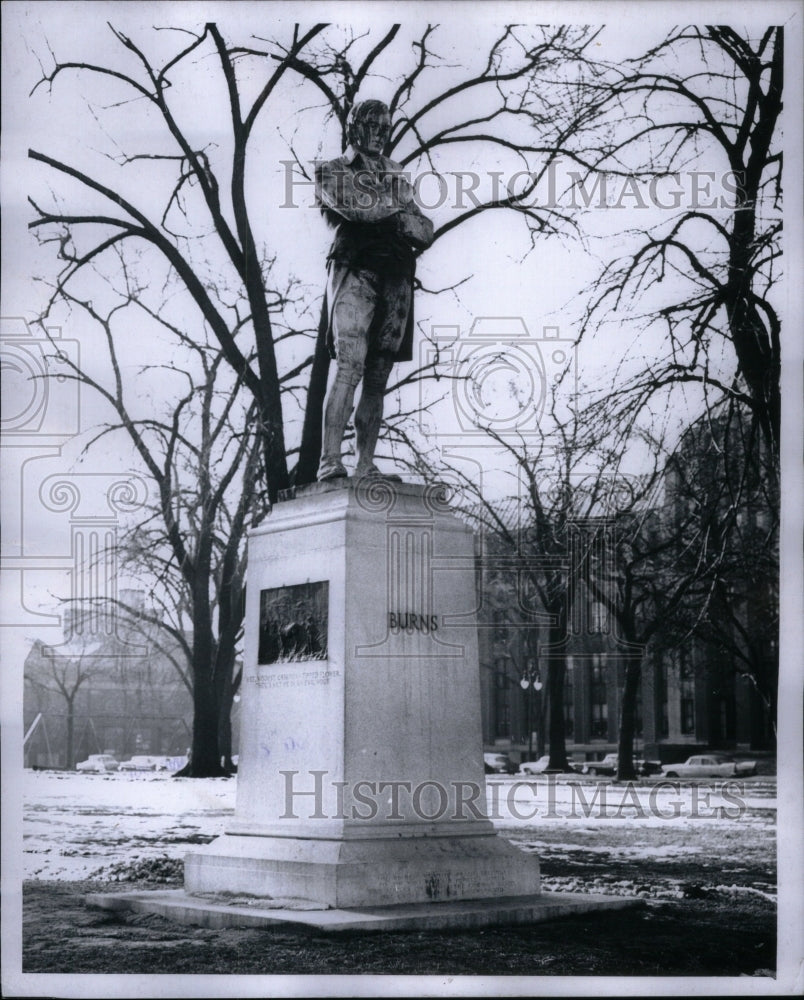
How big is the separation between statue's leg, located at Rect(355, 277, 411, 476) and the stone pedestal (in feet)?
2.27

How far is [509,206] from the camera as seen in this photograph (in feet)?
48.4

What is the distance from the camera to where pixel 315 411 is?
15836 millimetres

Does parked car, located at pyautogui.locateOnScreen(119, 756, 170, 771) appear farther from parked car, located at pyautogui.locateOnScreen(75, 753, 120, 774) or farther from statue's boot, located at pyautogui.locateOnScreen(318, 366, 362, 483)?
statue's boot, located at pyautogui.locateOnScreen(318, 366, 362, 483)

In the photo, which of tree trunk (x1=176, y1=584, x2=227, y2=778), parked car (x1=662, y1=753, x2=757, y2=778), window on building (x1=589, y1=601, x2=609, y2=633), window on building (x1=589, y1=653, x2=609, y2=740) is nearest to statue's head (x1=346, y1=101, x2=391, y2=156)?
tree trunk (x1=176, y1=584, x2=227, y2=778)

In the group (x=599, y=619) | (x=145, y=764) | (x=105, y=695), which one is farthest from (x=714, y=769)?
(x=105, y=695)

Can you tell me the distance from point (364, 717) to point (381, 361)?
268 centimetres

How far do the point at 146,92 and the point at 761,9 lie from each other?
785 cm

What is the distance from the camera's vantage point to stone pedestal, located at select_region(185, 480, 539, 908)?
27.9ft

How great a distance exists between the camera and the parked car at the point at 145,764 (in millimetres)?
22483

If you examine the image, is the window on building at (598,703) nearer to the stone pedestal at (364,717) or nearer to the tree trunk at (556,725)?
the tree trunk at (556,725)

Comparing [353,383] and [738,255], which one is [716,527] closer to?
[738,255]

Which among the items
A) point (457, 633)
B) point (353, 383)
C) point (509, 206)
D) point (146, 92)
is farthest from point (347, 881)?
point (146, 92)

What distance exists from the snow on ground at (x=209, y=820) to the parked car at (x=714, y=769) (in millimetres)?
8662

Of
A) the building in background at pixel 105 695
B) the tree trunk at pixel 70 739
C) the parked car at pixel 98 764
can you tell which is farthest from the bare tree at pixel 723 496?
the tree trunk at pixel 70 739
